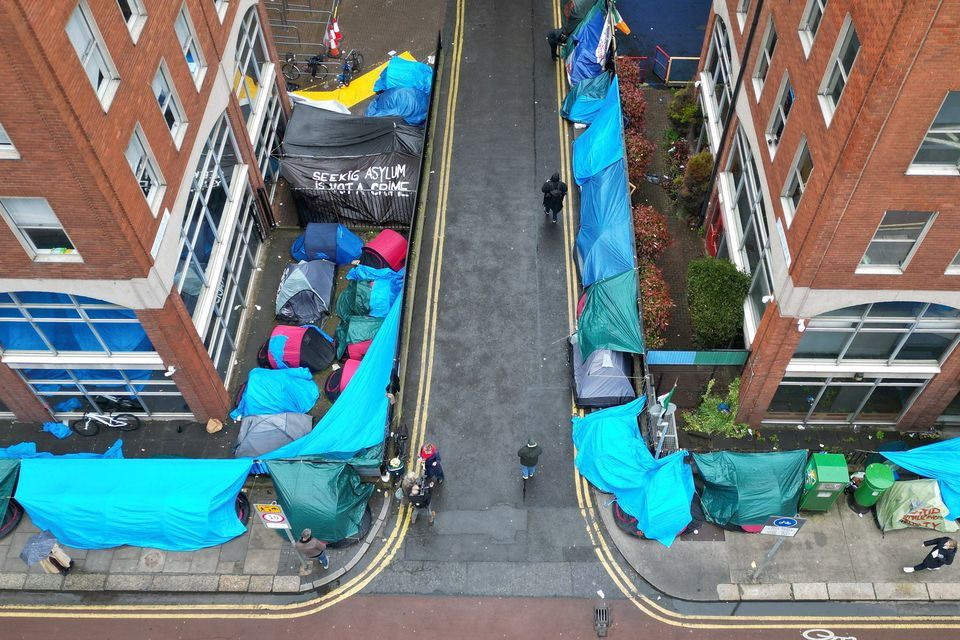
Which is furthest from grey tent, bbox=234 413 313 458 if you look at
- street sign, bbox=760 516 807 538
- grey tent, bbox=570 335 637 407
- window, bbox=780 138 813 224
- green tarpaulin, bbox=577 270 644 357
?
window, bbox=780 138 813 224

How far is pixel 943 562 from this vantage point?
65.6 feet

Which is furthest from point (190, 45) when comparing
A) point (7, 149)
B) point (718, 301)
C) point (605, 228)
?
point (718, 301)

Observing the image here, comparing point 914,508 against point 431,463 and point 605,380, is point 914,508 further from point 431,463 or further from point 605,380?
point 431,463

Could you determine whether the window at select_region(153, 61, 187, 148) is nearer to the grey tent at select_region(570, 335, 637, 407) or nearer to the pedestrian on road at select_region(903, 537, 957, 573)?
the grey tent at select_region(570, 335, 637, 407)

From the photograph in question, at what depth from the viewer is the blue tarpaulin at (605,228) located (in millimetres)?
25047

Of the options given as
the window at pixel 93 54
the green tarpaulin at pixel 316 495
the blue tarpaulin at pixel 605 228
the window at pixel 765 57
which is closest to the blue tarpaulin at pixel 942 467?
the blue tarpaulin at pixel 605 228

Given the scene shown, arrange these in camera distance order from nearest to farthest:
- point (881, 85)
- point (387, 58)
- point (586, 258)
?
point (881, 85)
point (586, 258)
point (387, 58)

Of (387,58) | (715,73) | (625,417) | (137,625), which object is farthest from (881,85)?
(387,58)

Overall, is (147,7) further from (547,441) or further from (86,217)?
(547,441)

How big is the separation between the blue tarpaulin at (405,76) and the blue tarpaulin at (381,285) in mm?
8949

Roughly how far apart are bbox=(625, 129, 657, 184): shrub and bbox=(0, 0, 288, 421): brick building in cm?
1284

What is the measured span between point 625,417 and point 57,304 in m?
15.1

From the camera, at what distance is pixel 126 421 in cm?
2370

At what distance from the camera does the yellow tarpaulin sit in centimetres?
3228
